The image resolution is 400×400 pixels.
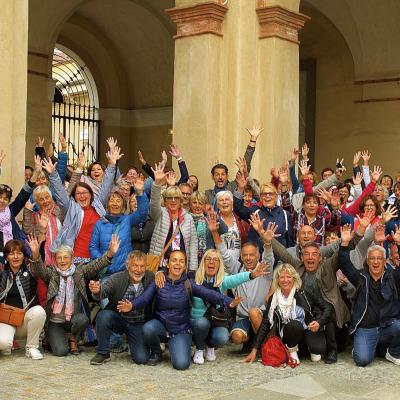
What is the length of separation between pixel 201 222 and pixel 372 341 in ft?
6.66

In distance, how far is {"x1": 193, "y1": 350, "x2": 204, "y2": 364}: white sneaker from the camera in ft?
23.6

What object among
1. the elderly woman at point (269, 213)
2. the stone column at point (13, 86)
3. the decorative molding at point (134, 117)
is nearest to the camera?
the elderly woman at point (269, 213)

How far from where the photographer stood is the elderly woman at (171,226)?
7.86 meters

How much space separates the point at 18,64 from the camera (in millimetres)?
9195

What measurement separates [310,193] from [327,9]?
390 inches

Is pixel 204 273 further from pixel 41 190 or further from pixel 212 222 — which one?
pixel 41 190

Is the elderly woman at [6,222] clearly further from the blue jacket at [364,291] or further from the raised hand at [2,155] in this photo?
the blue jacket at [364,291]

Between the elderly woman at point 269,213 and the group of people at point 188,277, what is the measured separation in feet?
0.05

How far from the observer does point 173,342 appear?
7.07 meters

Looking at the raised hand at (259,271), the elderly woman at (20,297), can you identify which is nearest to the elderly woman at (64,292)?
the elderly woman at (20,297)

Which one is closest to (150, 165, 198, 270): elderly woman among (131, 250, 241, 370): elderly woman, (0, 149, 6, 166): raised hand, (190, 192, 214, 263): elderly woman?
(190, 192, 214, 263): elderly woman

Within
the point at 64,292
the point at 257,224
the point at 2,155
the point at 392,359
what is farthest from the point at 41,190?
the point at 392,359

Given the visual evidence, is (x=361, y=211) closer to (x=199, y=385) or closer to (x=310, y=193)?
(x=310, y=193)

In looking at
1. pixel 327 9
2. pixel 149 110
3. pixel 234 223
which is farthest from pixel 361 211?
pixel 149 110
